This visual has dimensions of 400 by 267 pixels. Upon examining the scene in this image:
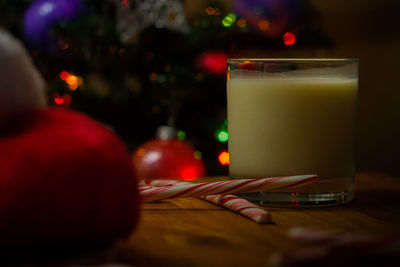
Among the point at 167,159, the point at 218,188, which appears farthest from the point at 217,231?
the point at 167,159

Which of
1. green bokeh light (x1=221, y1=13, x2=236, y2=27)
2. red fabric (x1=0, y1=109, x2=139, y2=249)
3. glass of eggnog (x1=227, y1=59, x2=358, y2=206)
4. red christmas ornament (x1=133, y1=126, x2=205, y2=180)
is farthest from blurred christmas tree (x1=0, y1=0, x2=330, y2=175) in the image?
red fabric (x1=0, y1=109, x2=139, y2=249)

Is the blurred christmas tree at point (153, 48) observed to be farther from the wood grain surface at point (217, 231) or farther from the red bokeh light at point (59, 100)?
the wood grain surface at point (217, 231)

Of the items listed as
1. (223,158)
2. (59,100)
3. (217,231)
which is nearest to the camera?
(217,231)

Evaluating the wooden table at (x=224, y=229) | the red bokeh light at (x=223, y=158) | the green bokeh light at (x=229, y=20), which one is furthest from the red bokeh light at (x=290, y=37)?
the wooden table at (x=224, y=229)

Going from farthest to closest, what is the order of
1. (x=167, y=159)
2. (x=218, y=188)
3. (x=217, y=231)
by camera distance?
(x=167, y=159) → (x=218, y=188) → (x=217, y=231)

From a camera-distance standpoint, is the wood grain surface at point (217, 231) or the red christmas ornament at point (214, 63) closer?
the wood grain surface at point (217, 231)

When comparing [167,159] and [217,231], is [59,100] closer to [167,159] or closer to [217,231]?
[167,159]

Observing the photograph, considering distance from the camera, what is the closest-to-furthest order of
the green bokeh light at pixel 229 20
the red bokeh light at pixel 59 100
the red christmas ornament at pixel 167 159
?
the red christmas ornament at pixel 167 159
the red bokeh light at pixel 59 100
the green bokeh light at pixel 229 20

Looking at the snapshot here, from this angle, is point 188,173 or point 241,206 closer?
point 241,206
